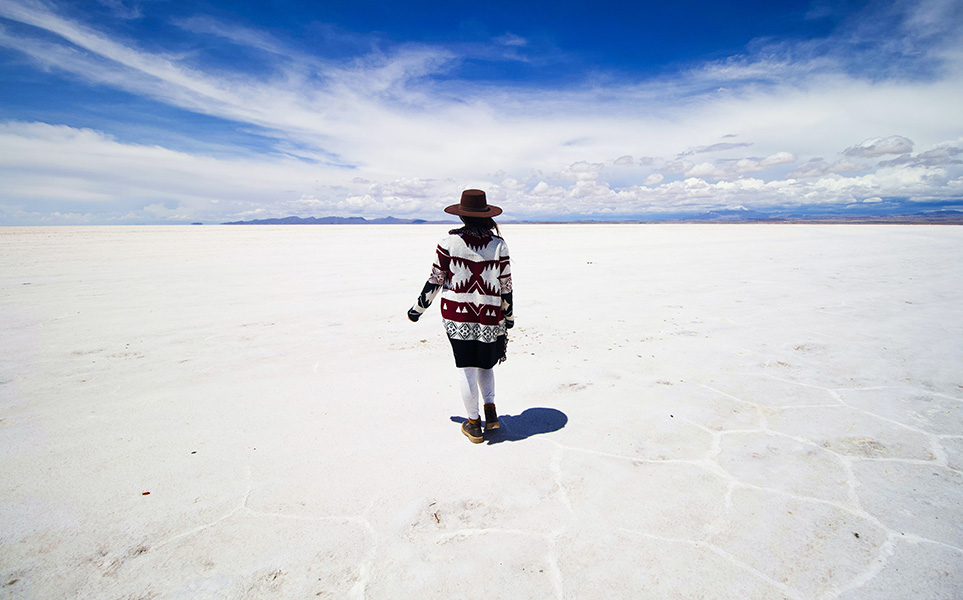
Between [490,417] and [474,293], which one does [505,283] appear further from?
[490,417]

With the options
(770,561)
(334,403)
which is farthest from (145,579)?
(770,561)

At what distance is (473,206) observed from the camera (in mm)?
2955

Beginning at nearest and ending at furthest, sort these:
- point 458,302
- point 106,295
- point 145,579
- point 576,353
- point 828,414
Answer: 1. point 145,579
2. point 458,302
3. point 828,414
4. point 576,353
5. point 106,295

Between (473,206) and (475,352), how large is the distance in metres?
1.06

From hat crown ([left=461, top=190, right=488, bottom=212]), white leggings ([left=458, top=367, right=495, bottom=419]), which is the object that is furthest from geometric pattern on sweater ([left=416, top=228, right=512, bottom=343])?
white leggings ([left=458, top=367, right=495, bottom=419])

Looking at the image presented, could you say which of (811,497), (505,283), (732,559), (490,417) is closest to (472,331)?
(505,283)

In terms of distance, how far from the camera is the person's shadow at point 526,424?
3202 mm

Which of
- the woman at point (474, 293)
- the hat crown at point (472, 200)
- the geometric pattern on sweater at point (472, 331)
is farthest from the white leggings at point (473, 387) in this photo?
the hat crown at point (472, 200)

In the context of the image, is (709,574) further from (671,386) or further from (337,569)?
(671,386)

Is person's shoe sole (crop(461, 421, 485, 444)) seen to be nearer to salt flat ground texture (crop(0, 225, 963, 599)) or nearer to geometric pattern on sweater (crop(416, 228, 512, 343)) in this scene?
salt flat ground texture (crop(0, 225, 963, 599))

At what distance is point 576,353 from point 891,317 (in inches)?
206

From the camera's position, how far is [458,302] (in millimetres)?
2998

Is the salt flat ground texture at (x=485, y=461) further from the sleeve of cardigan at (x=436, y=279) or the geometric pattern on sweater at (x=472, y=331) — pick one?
the sleeve of cardigan at (x=436, y=279)

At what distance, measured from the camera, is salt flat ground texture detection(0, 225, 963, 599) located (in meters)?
1.98
